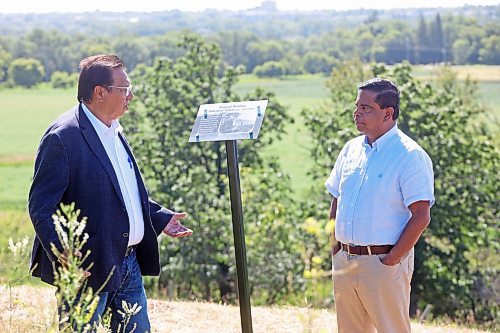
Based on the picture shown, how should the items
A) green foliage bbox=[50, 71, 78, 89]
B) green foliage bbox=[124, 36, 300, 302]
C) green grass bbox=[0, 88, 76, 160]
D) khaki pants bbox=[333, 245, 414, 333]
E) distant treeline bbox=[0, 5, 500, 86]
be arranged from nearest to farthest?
khaki pants bbox=[333, 245, 414, 333] < green foliage bbox=[124, 36, 300, 302] < green grass bbox=[0, 88, 76, 160] < distant treeline bbox=[0, 5, 500, 86] < green foliage bbox=[50, 71, 78, 89]

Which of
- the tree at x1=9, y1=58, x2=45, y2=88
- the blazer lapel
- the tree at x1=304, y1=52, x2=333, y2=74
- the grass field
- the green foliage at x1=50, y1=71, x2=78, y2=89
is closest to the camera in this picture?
the blazer lapel

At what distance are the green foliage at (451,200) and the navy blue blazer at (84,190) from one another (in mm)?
15249

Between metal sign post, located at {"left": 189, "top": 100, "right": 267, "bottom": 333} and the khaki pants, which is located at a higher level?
metal sign post, located at {"left": 189, "top": 100, "right": 267, "bottom": 333}

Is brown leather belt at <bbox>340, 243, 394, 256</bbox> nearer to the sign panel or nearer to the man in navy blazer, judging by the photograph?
the sign panel

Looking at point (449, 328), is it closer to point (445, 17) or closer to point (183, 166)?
point (183, 166)

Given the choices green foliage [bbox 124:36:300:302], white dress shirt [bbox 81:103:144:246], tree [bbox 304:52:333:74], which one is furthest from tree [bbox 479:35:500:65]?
white dress shirt [bbox 81:103:144:246]

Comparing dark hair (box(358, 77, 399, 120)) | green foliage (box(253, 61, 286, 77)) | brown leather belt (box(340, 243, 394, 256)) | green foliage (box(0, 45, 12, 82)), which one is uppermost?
dark hair (box(358, 77, 399, 120))

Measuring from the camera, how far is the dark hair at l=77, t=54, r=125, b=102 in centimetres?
405

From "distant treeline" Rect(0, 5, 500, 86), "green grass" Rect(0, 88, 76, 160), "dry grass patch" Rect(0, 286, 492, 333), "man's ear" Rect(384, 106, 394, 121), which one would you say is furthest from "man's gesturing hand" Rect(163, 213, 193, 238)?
"distant treeline" Rect(0, 5, 500, 86)

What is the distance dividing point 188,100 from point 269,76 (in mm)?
52204

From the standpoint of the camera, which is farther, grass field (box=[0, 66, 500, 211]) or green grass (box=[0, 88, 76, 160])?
green grass (box=[0, 88, 76, 160])

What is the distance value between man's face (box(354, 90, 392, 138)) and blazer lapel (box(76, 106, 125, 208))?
4.50 ft

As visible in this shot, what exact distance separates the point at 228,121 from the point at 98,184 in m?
1.03

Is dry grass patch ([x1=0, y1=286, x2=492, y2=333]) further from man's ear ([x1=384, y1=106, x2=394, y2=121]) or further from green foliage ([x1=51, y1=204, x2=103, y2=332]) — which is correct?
green foliage ([x1=51, y1=204, x2=103, y2=332])
